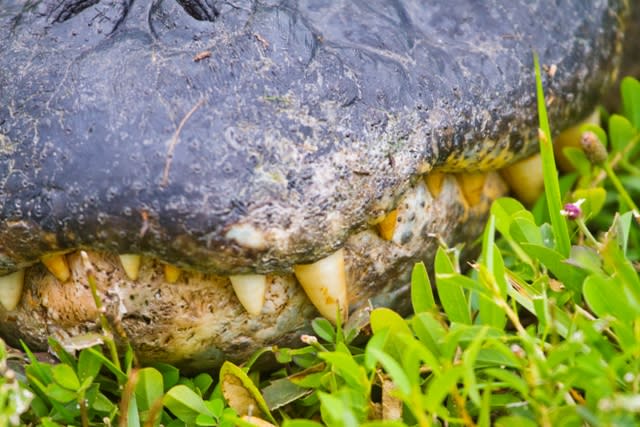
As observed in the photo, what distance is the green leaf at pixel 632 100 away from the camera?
2023 millimetres

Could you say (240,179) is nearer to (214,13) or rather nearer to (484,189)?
(214,13)

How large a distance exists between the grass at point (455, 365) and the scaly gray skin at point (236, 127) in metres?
0.08

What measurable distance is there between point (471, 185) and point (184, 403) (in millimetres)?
689

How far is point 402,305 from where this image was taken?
1.67 metres

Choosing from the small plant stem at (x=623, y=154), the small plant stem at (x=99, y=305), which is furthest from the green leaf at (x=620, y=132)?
the small plant stem at (x=99, y=305)

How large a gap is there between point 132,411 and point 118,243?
11.3 inches

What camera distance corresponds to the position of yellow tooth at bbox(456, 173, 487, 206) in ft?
5.59

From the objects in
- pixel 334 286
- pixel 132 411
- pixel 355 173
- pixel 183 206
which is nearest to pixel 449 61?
pixel 355 173

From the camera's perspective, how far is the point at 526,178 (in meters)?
1.83

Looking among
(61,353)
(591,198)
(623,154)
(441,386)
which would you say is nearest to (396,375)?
(441,386)

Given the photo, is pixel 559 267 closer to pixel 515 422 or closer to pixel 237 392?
pixel 515 422

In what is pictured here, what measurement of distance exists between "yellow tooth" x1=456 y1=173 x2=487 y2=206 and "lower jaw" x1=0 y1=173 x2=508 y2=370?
10cm

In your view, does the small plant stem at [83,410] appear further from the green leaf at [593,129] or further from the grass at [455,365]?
the green leaf at [593,129]

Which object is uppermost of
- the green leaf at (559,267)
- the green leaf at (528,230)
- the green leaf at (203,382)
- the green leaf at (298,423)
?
the green leaf at (528,230)
